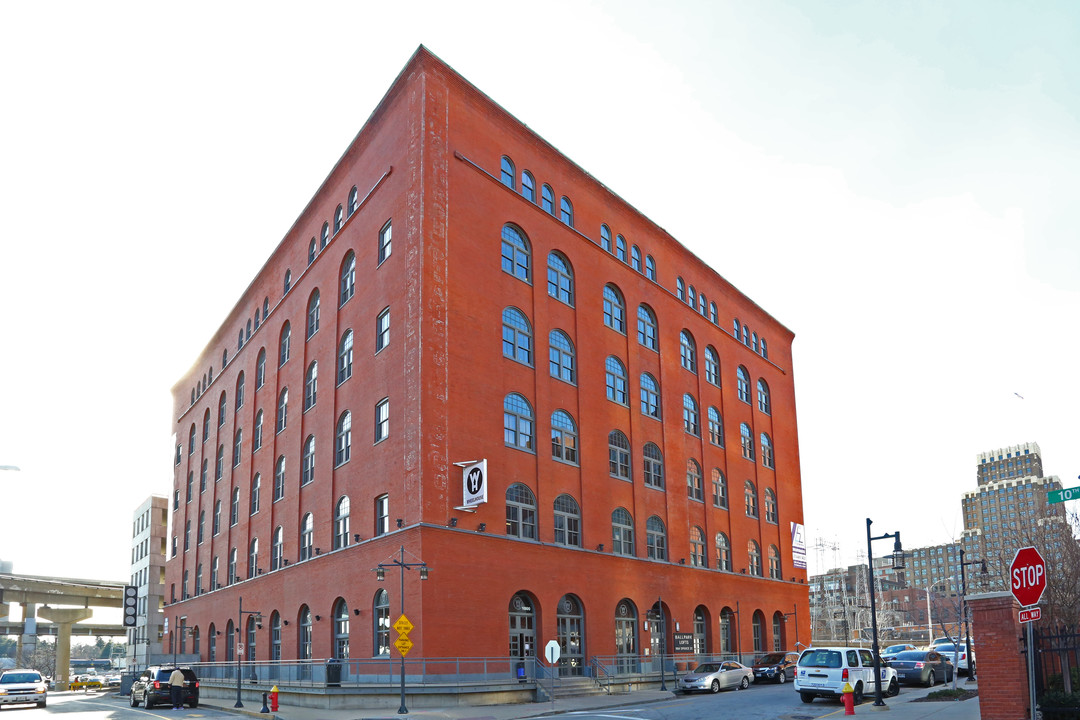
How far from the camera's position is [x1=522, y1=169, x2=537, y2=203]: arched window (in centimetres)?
4422

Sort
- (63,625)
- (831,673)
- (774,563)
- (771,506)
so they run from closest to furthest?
1. (831,673)
2. (774,563)
3. (771,506)
4. (63,625)

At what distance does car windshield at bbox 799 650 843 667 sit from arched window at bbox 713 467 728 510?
24591 mm

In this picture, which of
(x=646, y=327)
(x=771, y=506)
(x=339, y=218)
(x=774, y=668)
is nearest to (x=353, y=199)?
(x=339, y=218)

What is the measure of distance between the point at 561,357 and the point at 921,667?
2138cm

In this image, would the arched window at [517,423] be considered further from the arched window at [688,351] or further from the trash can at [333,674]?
the arched window at [688,351]

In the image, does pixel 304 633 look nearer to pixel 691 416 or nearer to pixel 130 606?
pixel 691 416

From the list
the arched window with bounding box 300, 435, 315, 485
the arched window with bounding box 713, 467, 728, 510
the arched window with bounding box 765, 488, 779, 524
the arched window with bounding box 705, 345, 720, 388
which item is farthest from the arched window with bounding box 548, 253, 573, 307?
the arched window with bounding box 765, 488, 779, 524

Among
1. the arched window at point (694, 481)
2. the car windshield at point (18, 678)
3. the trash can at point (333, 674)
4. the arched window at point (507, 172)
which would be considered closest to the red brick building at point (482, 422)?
the arched window at point (507, 172)

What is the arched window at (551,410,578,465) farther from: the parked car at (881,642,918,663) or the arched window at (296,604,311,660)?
the parked car at (881,642,918,663)

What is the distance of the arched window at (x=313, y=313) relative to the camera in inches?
1951

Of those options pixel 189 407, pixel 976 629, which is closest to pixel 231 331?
pixel 189 407

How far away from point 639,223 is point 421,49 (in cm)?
1929

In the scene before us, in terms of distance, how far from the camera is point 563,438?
4247cm

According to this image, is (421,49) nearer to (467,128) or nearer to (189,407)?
(467,128)
